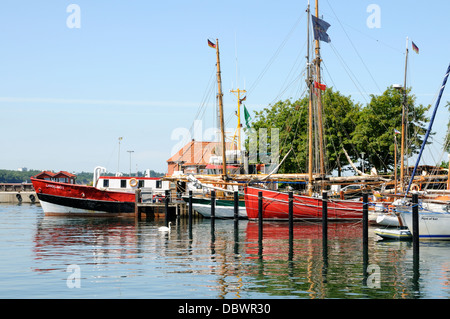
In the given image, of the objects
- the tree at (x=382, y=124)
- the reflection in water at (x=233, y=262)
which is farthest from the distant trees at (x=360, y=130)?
the reflection in water at (x=233, y=262)

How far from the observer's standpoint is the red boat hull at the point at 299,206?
4559 centimetres

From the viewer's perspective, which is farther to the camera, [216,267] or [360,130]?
[360,130]

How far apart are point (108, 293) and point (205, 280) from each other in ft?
11.7

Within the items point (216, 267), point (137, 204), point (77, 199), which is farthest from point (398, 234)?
point (77, 199)

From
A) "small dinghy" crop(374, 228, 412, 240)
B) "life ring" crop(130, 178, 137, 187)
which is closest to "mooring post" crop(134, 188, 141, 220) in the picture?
"life ring" crop(130, 178, 137, 187)

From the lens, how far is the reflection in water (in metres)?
18.9

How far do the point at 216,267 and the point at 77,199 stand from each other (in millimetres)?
36890

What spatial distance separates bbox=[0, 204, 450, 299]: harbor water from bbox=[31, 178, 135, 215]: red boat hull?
19535 mm

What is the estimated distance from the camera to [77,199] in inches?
2265

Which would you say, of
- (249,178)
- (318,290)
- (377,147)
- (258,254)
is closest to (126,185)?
(249,178)

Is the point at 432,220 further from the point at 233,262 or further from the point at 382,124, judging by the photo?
the point at 382,124

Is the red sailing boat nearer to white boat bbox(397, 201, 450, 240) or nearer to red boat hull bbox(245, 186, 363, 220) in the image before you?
red boat hull bbox(245, 186, 363, 220)

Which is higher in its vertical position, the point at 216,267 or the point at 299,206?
the point at 299,206

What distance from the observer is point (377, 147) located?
61.4m
